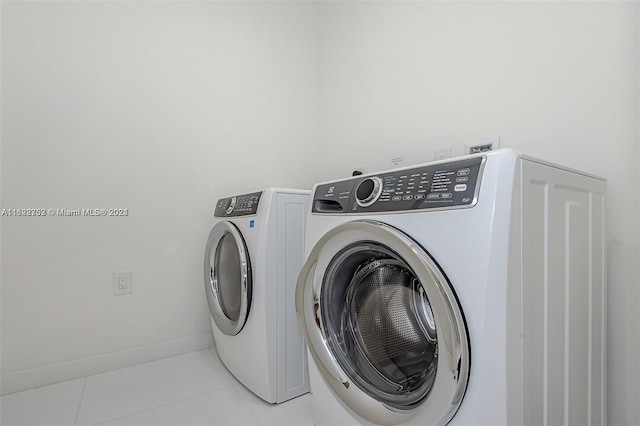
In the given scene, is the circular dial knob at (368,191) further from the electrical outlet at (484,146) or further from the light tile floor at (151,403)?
the light tile floor at (151,403)

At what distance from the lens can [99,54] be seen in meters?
1.57

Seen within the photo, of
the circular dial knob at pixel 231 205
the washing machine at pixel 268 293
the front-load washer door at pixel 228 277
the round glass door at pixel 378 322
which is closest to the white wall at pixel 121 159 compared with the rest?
the front-load washer door at pixel 228 277

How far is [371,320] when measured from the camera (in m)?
0.95

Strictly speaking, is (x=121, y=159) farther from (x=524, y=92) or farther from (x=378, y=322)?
(x=524, y=92)

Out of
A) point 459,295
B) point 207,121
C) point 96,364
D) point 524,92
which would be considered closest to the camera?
point 459,295

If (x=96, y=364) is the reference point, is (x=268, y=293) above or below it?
above

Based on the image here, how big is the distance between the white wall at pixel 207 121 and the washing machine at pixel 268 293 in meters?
0.58

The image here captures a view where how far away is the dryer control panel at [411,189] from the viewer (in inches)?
25.6

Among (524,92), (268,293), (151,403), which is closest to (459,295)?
(268,293)

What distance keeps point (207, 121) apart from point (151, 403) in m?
1.44

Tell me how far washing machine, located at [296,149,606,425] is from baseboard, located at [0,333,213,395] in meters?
1.06

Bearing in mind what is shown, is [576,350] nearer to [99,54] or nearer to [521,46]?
[521,46]

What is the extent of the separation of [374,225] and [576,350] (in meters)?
0.62

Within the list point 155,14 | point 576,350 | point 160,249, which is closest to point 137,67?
point 155,14
